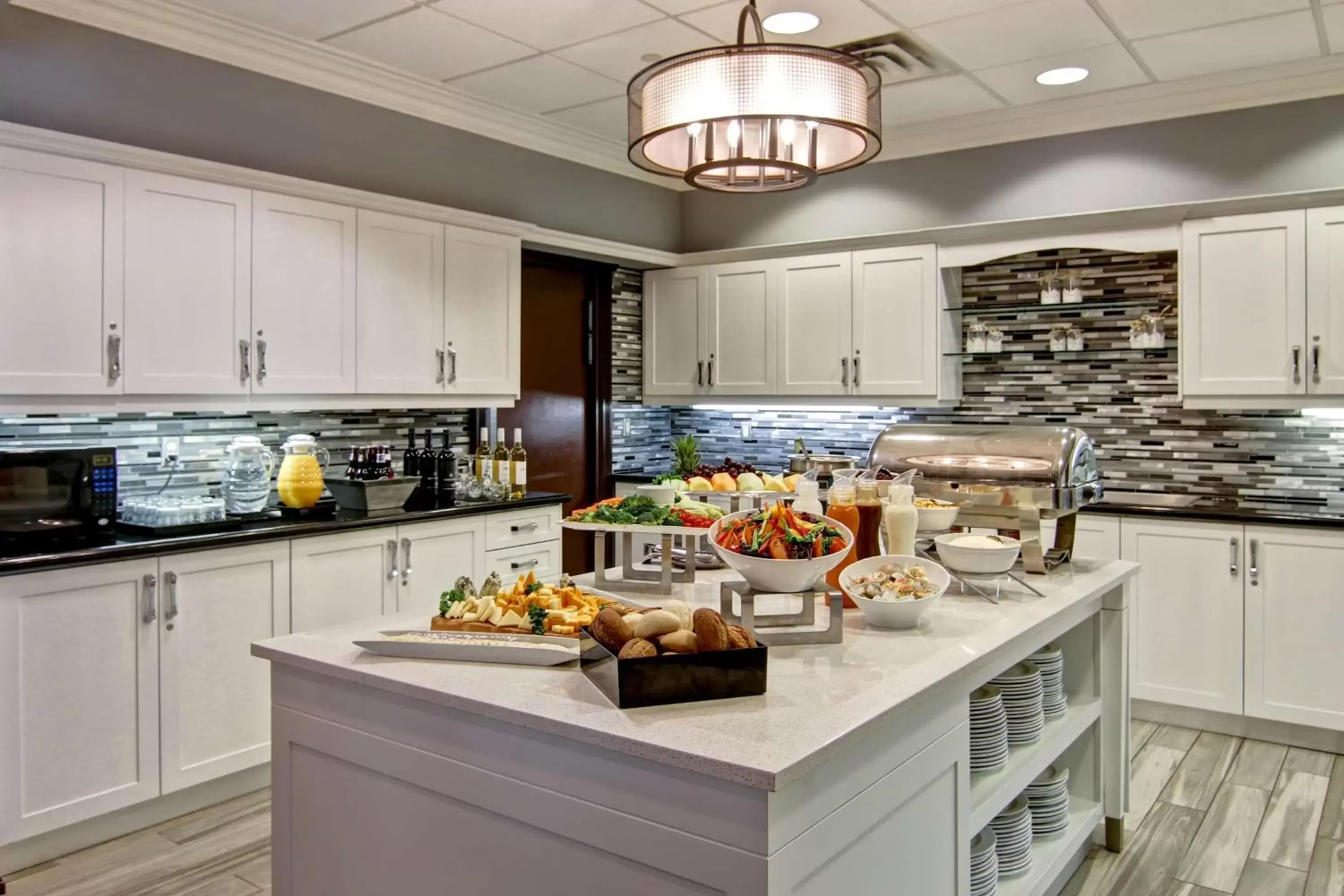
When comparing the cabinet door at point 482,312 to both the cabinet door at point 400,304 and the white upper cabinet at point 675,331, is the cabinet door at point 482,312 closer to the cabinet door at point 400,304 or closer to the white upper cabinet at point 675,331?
the cabinet door at point 400,304

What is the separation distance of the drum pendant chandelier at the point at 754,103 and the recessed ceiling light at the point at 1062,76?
1.93 meters

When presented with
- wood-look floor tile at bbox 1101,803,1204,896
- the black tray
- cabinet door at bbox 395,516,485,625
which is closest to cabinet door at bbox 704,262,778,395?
cabinet door at bbox 395,516,485,625

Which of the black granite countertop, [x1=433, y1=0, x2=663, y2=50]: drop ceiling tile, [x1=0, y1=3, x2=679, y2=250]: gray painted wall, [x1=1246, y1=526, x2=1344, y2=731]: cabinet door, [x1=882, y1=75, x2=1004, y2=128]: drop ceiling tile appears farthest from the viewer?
[x1=882, y1=75, x2=1004, y2=128]: drop ceiling tile

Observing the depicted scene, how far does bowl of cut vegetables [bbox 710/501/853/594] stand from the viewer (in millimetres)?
2131

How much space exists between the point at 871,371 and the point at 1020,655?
2.95m

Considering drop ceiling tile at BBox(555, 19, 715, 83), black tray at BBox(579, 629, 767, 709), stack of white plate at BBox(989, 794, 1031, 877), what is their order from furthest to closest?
drop ceiling tile at BBox(555, 19, 715, 83), stack of white plate at BBox(989, 794, 1031, 877), black tray at BBox(579, 629, 767, 709)

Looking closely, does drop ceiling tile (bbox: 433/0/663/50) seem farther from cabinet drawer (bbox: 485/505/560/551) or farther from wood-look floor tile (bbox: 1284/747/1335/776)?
wood-look floor tile (bbox: 1284/747/1335/776)

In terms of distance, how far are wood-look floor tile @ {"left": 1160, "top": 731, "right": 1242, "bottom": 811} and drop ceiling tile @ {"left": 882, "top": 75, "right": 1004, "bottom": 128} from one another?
2.94 metres

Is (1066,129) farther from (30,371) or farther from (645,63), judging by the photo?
(30,371)

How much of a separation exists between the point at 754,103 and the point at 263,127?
2.36 metres

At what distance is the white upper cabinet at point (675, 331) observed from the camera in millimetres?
5766

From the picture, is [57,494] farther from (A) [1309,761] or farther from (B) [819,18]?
(A) [1309,761]

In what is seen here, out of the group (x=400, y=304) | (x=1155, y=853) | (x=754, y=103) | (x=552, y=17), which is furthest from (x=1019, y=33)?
(x=1155, y=853)

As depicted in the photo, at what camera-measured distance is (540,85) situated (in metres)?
4.36
